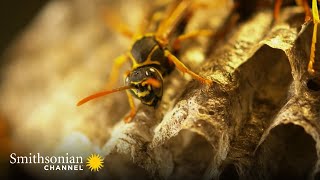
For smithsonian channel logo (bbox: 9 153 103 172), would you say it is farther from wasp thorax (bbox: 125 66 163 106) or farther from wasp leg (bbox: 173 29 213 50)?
wasp leg (bbox: 173 29 213 50)

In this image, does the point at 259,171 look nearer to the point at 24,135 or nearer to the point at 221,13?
the point at 221,13

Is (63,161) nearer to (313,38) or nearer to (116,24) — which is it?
(116,24)

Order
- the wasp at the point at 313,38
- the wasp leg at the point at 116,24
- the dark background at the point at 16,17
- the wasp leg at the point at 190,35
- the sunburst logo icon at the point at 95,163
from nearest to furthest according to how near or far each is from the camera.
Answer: the wasp at the point at 313,38 < the sunburst logo icon at the point at 95,163 < the wasp leg at the point at 190,35 < the wasp leg at the point at 116,24 < the dark background at the point at 16,17

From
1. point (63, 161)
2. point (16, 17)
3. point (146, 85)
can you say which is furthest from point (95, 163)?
point (16, 17)

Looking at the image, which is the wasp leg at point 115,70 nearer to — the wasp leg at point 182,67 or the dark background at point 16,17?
the wasp leg at point 182,67

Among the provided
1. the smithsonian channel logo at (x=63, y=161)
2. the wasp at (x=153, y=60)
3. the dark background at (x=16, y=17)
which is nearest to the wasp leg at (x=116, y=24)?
the wasp at (x=153, y=60)

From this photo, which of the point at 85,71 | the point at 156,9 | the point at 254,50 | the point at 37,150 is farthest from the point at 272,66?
the point at 37,150
